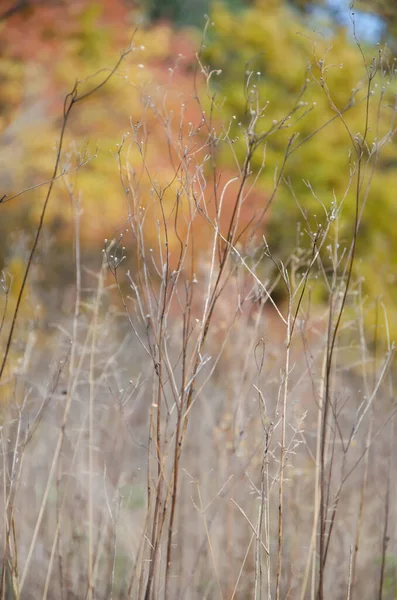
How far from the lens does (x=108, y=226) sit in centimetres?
695

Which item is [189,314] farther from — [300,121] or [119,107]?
[300,121]

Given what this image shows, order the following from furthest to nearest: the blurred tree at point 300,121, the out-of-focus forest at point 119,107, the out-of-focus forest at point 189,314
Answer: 1. the blurred tree at point 300,121
2. the out-of-focus forest at point 119,107
3. the out-of-focus forest at point 189,314

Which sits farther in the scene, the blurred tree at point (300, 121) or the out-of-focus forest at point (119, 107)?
the blurred tree at point (300, 121)

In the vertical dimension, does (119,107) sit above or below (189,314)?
above

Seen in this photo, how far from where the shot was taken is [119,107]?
6.19m

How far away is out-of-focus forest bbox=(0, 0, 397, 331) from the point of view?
5.76 metres

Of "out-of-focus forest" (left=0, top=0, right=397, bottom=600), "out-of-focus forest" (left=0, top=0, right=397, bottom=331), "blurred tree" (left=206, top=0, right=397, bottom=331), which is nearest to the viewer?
"out-of-focus forest" (left=0, top=0, right=397, bottom=600)

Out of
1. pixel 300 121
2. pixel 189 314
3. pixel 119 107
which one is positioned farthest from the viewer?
pixel 300 121

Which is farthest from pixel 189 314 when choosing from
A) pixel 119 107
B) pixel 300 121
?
pixel 300 121

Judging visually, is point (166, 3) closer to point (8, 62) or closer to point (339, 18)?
point (339, 18)

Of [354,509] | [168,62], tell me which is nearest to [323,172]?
[168,62]

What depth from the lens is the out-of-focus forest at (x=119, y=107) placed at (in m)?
5.76

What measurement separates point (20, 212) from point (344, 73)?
4823 millimetres

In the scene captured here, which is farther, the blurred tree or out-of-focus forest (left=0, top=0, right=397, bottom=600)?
the blurred tree
